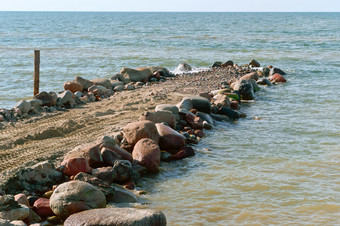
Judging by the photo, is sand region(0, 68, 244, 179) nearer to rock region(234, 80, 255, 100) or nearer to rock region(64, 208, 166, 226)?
rock region(234, 80, 255, 100)

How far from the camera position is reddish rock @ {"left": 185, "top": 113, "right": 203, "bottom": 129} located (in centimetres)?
987

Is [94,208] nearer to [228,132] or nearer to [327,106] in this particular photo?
[228,132]

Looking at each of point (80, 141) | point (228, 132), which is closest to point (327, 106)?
point (228, 132)

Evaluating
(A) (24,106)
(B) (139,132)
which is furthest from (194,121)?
(A) (24,106)

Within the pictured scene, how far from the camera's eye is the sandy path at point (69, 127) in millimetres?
7391

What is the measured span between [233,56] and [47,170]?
2094 centimetres

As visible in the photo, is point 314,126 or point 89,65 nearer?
point 314,126

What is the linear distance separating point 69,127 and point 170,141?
7.47 ft

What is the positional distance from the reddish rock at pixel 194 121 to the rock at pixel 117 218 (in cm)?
492

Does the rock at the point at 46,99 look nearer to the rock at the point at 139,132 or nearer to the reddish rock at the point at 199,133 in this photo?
the rock at the point at 139,132

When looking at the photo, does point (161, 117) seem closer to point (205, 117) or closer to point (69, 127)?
point (205, 117)

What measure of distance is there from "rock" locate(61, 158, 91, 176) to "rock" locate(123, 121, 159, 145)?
5.07 feet

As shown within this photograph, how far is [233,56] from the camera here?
2609cm

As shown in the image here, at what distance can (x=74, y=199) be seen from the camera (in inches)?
217
